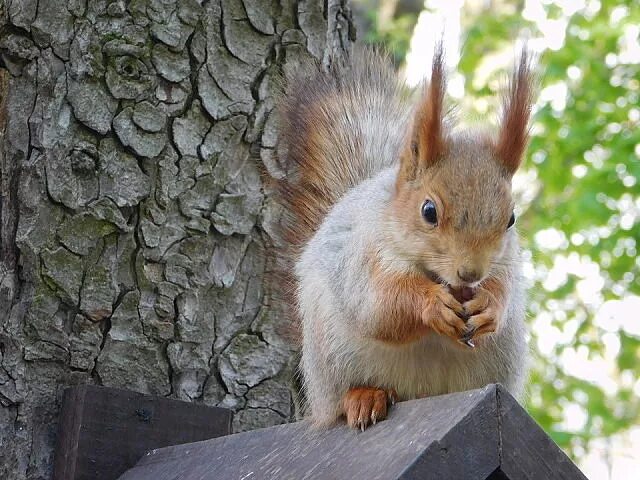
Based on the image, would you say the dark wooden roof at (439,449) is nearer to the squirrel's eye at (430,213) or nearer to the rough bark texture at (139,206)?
the squirrel's eye at (430,213)

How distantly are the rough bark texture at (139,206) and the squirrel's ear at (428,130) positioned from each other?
54 centimetres

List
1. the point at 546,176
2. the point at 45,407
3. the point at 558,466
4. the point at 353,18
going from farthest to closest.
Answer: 1. the point at 546,176
2. the point at 353,18
3. the point at 45,407
4. the point at 558,466

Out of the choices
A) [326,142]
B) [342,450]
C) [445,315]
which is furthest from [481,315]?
[326,142]

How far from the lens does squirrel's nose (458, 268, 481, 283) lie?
1.53m

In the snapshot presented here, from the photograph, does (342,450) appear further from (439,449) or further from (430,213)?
(430,213)

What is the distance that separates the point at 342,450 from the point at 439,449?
0.94ft

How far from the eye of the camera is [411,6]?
5.50 metres

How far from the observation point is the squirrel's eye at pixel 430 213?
1.64 meters

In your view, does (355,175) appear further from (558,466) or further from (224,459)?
(558,466)

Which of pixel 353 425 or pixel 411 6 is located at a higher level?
pixel 411 6

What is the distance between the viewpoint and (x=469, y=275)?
154 centimetres

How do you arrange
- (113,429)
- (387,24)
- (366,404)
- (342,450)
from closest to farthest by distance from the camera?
(342,450) < (366,404) < (113,429) < (387,24)

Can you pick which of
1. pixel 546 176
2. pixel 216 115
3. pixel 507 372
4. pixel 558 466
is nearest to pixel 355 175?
pixel 216 115

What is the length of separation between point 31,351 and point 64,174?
0.35 meters
